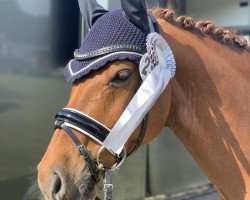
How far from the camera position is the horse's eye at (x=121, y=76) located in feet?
6.03

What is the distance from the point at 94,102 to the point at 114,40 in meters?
0.28

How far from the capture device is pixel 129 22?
6.30 feet

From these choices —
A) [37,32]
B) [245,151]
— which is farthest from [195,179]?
[245,151]

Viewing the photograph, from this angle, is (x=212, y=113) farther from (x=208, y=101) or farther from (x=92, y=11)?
(x=92, y=11)

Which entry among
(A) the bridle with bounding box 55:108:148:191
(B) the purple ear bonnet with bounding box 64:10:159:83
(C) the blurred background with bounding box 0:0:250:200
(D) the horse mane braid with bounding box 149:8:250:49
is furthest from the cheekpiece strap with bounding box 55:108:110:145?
(C) the blurred background with bounding box 0:0:250:200

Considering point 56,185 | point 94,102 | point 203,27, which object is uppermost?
point 203,27

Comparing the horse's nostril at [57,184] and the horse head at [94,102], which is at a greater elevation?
the horse head at [94,102]

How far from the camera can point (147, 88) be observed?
1.88 meters

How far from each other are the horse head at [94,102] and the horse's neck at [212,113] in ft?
0.84

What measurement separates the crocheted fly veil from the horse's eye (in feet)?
0.19

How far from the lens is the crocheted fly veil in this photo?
184cm

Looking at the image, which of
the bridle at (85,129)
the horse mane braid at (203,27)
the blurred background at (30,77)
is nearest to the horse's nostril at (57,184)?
the bridle at (85,129)

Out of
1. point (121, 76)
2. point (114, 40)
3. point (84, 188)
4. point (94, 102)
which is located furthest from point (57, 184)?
point (114, 40)

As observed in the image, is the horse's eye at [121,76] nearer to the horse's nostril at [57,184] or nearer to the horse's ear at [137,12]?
the horse's ear at [137,12]
